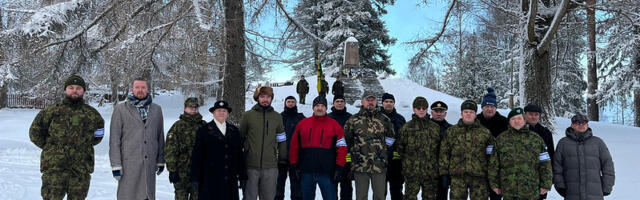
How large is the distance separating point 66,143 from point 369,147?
314 centimetres

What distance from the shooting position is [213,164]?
13.7 feet

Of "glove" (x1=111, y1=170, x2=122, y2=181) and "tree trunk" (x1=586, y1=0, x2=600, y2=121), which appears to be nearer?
"glove" (x1=111, y1=170, x2=122, y2=181)

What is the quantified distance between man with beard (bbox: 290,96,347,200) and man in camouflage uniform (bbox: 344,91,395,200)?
0.55ft

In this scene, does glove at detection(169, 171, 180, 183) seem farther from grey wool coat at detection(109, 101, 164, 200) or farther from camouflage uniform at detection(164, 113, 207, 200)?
grey wool coat at detection(109, 101, 164, 200)

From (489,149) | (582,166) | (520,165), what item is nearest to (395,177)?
(489,149)

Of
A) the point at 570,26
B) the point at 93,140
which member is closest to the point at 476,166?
the point at 93,140

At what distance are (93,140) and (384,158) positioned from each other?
3.15 m

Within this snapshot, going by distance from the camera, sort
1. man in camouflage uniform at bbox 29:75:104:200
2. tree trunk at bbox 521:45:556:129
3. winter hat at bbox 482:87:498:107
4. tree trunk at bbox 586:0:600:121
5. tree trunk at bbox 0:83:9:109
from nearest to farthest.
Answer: man in camouflage uniform at bbox 29:75:104:200 < winter hat at bbox 482:87:498:107 < tree trunk at bbox 521:45:556:129 < tree trunk at bbox 586:0:600:121 < tree trunk at bbox 0:83:9:109

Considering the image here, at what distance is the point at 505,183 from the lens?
4.08 meters

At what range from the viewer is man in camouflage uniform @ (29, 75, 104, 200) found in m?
4.02

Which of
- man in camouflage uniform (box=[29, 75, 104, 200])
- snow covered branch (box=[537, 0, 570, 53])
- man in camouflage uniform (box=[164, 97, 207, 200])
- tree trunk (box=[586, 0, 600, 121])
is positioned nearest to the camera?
man in camouflage uniform (box=[29, 75, 104, 200])

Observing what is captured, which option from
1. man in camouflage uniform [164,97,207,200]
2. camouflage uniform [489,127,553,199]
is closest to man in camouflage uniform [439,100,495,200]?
camouflage uniform [489,127,553,199]

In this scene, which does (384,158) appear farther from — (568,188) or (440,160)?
(568,188)

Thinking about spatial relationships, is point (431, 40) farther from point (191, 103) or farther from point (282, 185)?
point (191, 103)
